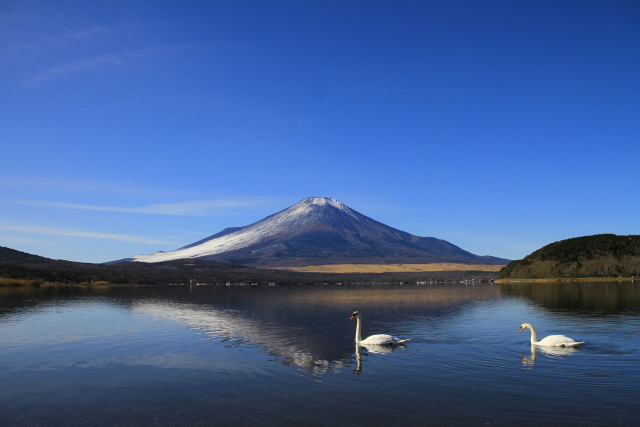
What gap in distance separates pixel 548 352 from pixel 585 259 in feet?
325

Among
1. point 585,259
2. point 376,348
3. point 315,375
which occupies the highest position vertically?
point 585,259

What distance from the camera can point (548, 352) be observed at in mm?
22078

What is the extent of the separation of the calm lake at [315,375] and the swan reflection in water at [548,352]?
12 centimetres

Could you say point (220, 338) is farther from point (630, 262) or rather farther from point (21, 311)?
point (630, 262)

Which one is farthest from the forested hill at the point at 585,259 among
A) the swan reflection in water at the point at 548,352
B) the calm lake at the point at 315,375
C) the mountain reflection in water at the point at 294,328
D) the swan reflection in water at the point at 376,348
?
the swan reflection in water at the point at 376,348

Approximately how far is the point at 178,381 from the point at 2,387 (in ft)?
18.8

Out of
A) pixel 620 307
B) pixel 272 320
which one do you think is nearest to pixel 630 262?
pixel 620 307

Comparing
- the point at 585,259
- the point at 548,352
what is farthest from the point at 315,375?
the point at 585,259

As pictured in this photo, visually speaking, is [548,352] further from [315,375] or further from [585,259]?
[585,259]

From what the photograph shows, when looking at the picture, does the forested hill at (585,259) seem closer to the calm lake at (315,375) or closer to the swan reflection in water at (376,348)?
the calm lake at (315,375)

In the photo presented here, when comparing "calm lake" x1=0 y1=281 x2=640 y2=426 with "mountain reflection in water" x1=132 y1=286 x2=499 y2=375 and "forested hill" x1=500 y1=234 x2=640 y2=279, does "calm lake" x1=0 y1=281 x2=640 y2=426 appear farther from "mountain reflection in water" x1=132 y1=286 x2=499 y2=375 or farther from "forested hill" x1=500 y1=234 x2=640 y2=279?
"forested hill" x1=500 y1=234 x2=640 y2=279

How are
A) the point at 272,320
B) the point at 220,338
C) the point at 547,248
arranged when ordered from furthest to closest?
1. the point at 547,248
2. the point at 272,320
3. the point at 220,338

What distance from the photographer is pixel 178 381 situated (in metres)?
17.5

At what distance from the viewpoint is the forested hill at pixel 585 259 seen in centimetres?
10188
